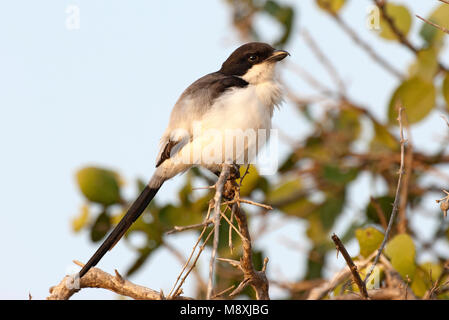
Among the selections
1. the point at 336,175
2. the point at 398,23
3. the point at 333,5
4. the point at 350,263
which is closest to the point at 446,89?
the point at 398,23

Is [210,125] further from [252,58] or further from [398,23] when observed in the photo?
[398,23]

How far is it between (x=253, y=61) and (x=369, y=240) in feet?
3.86

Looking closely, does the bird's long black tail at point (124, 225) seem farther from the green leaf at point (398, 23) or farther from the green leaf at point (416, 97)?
the green leaf at point (398, 23)

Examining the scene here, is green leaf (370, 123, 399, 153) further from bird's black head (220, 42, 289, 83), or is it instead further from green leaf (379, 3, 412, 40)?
bird's black head (220, 42, 289, 83)

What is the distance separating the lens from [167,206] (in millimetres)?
4430

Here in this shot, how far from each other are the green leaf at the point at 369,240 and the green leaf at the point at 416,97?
3.52ft

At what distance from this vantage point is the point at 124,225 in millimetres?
3594

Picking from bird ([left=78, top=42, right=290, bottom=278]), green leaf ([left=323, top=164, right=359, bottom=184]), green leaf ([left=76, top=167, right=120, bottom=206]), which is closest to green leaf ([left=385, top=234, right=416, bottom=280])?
bird ([left=78, top=42, right=290, bottom=278])

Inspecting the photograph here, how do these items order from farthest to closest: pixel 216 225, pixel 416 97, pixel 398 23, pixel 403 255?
1. pixel 398 23
2. pixel 416 97
3. pixel 403 255
4. pixel 216 225

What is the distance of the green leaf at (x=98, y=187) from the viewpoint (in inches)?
171

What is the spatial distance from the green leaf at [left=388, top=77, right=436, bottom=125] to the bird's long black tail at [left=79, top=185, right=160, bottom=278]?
174 centimetres

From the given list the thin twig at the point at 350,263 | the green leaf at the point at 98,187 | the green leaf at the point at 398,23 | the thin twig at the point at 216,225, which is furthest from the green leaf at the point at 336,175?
the thin twig at the point at 350,263
